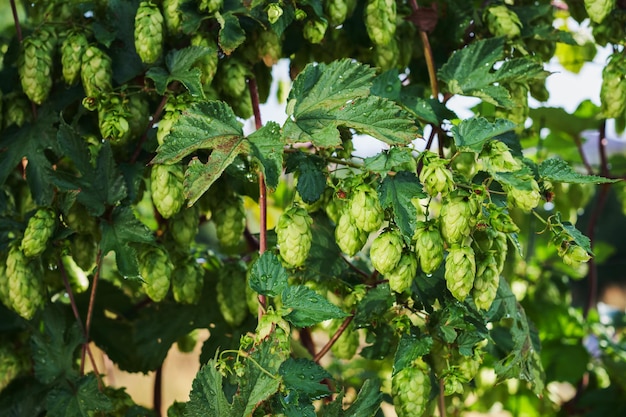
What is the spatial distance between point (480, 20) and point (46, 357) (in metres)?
0.88

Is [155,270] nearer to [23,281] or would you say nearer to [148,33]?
[23,281]

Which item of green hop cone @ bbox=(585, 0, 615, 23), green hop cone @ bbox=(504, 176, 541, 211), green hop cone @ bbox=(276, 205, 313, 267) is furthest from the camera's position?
green hop cone @ bbox=(585, 0, 615, 23)

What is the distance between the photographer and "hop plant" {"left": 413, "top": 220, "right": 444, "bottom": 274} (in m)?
1.00

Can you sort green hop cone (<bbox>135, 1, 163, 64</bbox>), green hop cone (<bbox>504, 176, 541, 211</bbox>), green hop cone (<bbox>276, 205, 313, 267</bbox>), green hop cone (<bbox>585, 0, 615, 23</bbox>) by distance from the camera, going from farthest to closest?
green hop cone (<bbox>585, 0, 615, 23</bbox>) < green hop cone (<bbox>135, 1, 163, 64</bbox>) < green hop cone (<bbox>276, 205, 313, 267</bbox>) < green hop cone (<bbox>504, 176, 541, 211</bbox>)

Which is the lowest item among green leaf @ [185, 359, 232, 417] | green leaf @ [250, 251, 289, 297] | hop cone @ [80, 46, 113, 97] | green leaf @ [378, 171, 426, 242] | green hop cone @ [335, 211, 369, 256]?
green leaf @ [185, 359, 232, 417]

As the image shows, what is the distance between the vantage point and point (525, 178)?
0.96 metres

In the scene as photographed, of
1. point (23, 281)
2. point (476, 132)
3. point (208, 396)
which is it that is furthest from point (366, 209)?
point (23, 281)

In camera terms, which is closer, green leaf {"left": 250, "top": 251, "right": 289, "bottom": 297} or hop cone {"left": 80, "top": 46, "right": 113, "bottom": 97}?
green leaf {"left": 250, "top": 251, "right": 289, "bottom": 297}

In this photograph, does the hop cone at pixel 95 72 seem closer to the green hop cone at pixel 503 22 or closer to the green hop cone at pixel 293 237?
the green hop cone at pixel 293 237

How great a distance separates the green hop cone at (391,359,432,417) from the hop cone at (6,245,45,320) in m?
0.53

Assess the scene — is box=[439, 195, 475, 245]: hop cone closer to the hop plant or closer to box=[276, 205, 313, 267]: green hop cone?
the hop plant

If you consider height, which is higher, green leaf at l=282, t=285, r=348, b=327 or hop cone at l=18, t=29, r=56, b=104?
hop cone at l=18, t=29, r=56, b=104

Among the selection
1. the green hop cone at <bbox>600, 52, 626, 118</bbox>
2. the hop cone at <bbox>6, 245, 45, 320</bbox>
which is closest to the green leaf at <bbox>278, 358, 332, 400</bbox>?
the hop cone at <bbox>6, 245, 45, 320</bbox>

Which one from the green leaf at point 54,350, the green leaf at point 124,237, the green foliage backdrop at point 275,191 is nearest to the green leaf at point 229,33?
the green foliage backdrop at point 275,191
